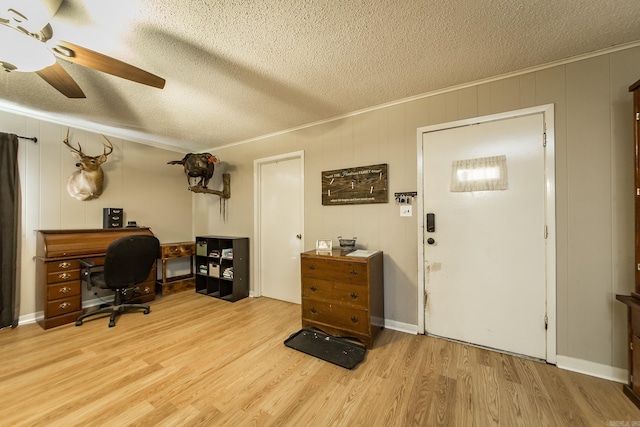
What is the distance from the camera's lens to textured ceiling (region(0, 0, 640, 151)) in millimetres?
1365

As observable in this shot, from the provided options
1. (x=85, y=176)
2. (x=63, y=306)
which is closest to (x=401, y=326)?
(x=63, y=306)

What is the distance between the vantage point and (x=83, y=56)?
1.40 m

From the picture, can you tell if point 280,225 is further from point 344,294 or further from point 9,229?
point 9,229

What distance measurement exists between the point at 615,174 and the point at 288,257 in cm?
319

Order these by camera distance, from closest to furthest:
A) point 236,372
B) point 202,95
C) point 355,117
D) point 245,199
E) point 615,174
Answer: point 615,174 → point 236,372 → point 202,95 → point 355,117 → point 245,199

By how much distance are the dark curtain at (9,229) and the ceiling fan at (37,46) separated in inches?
69.8

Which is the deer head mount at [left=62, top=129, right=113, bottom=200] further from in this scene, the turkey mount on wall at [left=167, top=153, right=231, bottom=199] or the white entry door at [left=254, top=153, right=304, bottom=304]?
the white entry door at [left=254, top=153, right=304, bottom=304]

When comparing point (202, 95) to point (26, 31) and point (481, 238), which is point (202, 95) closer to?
point (26, 31)

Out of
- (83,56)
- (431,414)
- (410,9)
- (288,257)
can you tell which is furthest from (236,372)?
(410,9)

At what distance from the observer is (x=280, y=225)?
136 inches

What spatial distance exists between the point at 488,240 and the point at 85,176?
469 cm

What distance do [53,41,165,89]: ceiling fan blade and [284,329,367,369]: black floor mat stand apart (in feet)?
7.84

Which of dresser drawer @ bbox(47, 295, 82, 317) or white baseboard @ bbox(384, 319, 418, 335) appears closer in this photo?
white baseboard @ bbox(384, 319, 418, 335)

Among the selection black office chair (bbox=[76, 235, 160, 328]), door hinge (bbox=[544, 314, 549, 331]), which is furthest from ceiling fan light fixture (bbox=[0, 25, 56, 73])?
door hinge (bbox=[544, 314, 549, 331])
